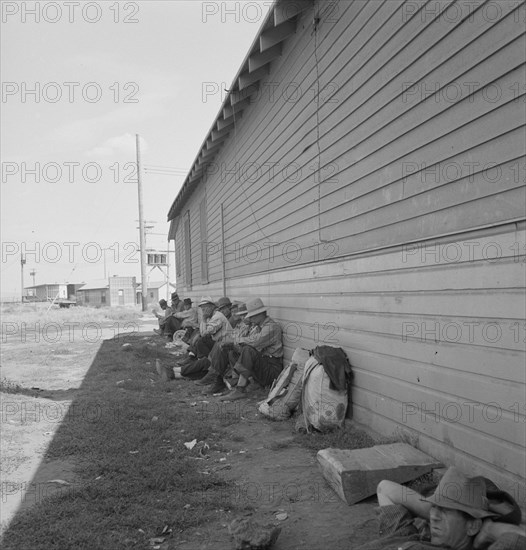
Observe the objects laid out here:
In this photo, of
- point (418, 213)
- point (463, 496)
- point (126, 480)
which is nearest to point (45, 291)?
point (126, 480)

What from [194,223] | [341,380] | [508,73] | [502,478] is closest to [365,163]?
[508,73]

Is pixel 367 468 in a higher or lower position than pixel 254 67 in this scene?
lower

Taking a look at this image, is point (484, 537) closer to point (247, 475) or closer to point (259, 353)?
point (247, 475)

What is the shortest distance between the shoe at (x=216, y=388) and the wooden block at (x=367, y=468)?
3.92 metres

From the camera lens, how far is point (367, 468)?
353cm

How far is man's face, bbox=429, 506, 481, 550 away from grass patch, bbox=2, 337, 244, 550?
5.06ft

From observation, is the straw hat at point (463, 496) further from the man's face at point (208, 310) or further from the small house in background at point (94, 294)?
the small house in background at point (94, 294)

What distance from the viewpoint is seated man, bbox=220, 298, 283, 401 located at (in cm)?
706

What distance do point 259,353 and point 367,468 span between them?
12.2ft

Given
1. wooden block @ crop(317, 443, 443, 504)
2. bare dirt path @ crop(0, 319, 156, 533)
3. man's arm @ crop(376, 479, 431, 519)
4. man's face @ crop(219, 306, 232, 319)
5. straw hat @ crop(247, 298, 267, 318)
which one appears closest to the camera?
man's arm @ crop(376, 479, 431, 519)

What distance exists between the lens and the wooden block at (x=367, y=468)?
350cm

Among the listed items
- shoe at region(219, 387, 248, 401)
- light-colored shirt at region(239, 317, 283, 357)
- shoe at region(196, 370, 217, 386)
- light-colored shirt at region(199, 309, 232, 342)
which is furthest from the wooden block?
light-colored shirt at region(199, 309, 232, 342)

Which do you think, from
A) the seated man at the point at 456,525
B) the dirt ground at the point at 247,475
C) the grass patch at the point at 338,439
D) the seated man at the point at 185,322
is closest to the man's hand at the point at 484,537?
the seated man at the point at 456,525

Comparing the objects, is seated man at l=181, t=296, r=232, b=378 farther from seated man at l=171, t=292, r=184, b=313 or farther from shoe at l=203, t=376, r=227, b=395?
seated man at l=171, t=292, r=184, b=313
